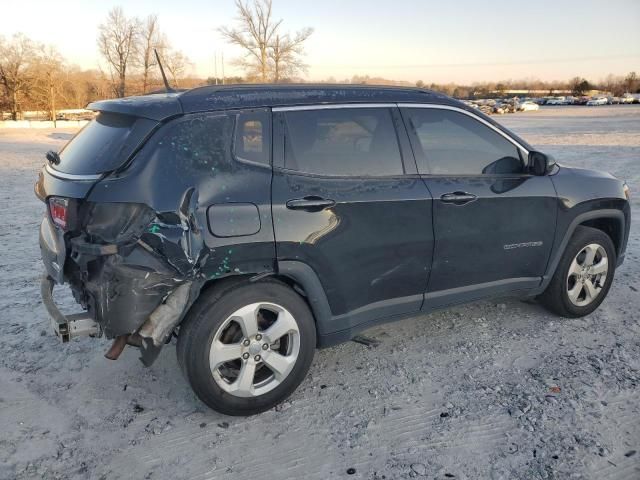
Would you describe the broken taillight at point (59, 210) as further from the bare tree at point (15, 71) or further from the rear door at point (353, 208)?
the bare tree at point (15, 71)

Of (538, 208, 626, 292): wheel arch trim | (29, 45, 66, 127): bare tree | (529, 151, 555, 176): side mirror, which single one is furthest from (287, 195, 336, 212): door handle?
(29, 45, 66, 127): bare tree

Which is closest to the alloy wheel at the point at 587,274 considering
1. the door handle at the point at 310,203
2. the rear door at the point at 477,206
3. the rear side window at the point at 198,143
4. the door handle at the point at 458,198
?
the rear door at the point at 477,206

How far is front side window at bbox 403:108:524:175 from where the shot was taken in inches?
137

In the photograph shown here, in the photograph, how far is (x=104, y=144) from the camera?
2.94m

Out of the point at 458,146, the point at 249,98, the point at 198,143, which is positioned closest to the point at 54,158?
the point at 198,143

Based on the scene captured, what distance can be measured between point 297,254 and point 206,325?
640 millimetres

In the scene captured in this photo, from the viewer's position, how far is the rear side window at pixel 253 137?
9.55 ft

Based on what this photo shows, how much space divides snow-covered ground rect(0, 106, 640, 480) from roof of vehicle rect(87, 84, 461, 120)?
5.78 ft

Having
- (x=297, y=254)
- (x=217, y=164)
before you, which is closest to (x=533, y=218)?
(x=297, y=254)

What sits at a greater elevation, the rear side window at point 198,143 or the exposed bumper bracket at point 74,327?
the rear side window at point 198,143

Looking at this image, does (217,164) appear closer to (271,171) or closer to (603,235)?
(271,171)

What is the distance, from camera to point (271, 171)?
2951mm

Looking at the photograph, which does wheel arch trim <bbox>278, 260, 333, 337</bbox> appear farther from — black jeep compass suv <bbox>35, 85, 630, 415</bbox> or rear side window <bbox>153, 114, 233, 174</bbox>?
rear side window <bbox>153, 114, 233, 174</bbox>

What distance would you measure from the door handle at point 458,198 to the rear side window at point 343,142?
36cm
